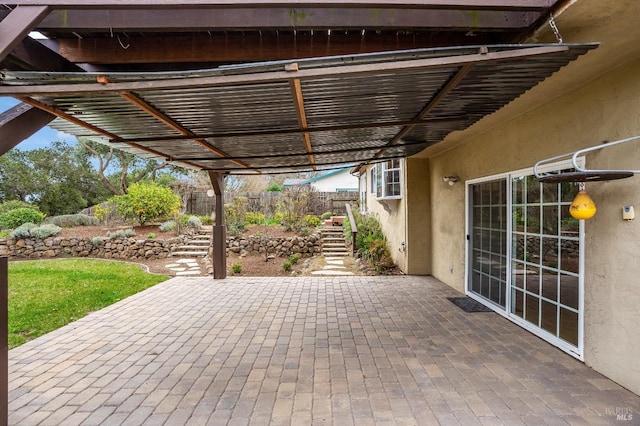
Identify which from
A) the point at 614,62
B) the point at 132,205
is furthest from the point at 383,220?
the point at 132,205

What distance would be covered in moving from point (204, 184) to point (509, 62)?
51.1 feet

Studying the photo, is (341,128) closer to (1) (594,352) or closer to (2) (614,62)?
(2) (614,62)

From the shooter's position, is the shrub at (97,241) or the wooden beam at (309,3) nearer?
the wooden beam at (309,3)

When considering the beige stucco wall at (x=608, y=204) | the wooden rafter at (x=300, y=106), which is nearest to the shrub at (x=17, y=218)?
the wooden rafter at (x=300, y=106)

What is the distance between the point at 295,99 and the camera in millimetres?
2875

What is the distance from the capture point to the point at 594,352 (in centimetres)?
318

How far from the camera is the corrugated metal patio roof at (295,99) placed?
7.54 feet

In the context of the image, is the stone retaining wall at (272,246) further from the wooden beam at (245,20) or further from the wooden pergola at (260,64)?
the wooden beam at (245,20)

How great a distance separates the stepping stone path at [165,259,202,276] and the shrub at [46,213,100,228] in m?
Answer: 5.95

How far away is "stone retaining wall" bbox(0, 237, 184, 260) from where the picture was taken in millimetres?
10844

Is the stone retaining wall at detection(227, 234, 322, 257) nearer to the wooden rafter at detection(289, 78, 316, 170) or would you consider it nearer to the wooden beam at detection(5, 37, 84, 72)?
the wooden rafter at detection(289, 78, 316, 170)

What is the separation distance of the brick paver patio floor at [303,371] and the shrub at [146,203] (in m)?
7.92

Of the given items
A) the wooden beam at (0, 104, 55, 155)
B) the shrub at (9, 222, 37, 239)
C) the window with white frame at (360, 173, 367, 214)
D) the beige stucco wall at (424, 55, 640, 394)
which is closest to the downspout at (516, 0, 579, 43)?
the beige stucco wall at (424, 55, 640, 394)

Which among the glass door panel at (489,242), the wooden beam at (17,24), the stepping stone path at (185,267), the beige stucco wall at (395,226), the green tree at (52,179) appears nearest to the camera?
the wooden beam at (17,24)
